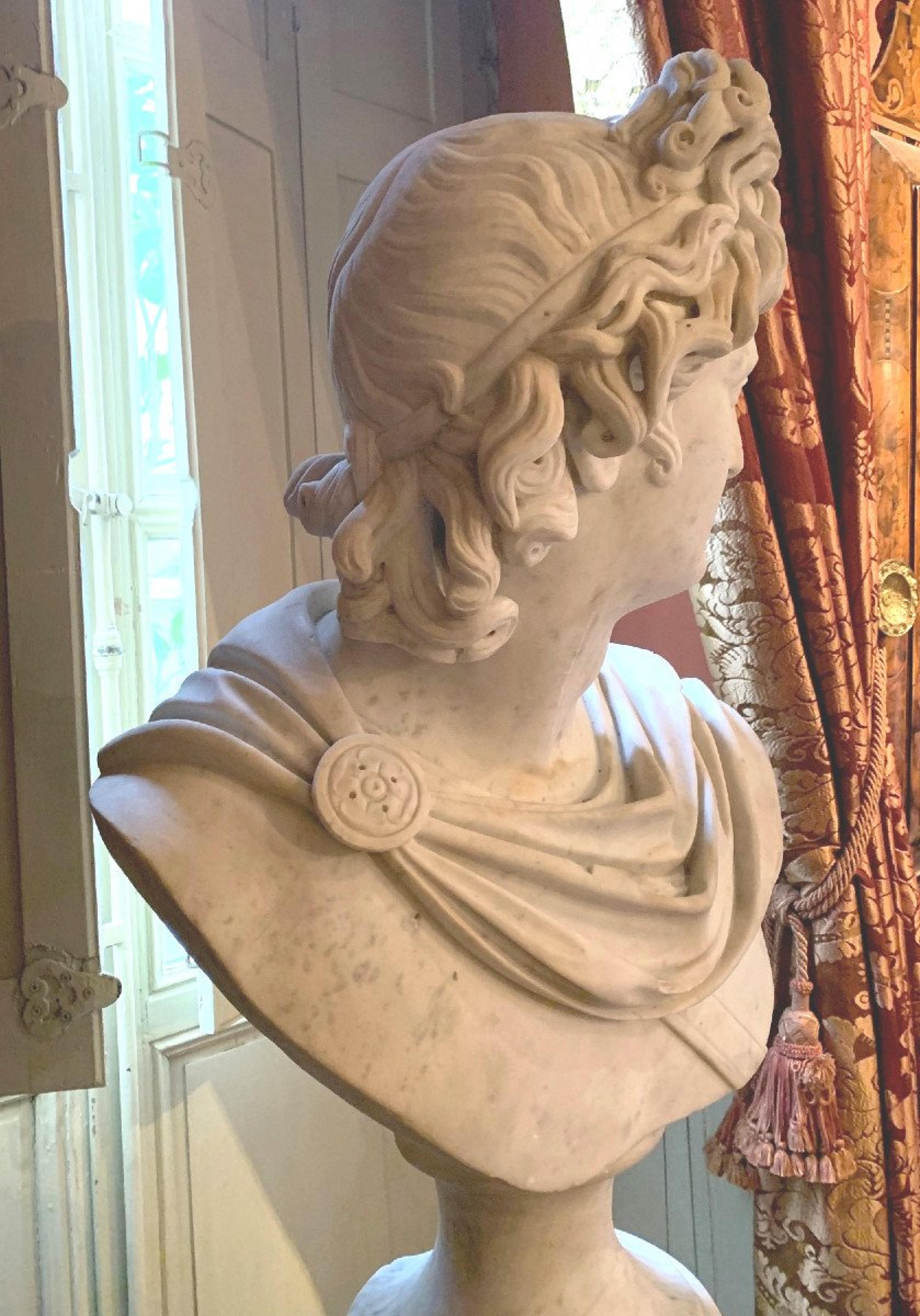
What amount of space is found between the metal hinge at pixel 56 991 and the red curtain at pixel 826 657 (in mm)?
1047

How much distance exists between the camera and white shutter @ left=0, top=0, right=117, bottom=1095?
149 centimetres

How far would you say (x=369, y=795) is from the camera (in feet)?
3.30

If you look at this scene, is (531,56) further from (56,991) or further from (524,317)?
(56,991)

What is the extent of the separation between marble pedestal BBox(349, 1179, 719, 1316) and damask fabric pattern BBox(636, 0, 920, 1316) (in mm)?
548

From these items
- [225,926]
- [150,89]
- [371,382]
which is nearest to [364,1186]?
[225,926]

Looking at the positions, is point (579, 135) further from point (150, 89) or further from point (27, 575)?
point (150, 89)

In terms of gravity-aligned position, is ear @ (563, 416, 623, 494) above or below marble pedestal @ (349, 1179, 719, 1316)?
above

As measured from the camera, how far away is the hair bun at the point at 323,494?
3.51 feet

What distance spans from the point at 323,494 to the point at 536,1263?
854 millimetres

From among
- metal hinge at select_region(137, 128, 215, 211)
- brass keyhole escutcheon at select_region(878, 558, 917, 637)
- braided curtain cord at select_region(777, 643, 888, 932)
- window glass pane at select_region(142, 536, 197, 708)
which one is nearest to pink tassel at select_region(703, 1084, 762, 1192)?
braided curtain cord at select_region(777, 643, 888, 932)

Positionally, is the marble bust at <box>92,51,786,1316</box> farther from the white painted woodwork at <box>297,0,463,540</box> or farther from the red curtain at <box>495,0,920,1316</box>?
the white painted woodwork at <box>297,0,463,540</box>

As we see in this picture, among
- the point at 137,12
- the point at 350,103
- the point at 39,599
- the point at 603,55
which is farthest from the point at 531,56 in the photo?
the point at 39,599

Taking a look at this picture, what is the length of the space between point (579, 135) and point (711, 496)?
354 millimetres

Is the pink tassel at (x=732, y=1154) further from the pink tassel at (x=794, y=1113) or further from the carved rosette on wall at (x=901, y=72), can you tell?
the carved rosette on wall at (x=901, y=72)
